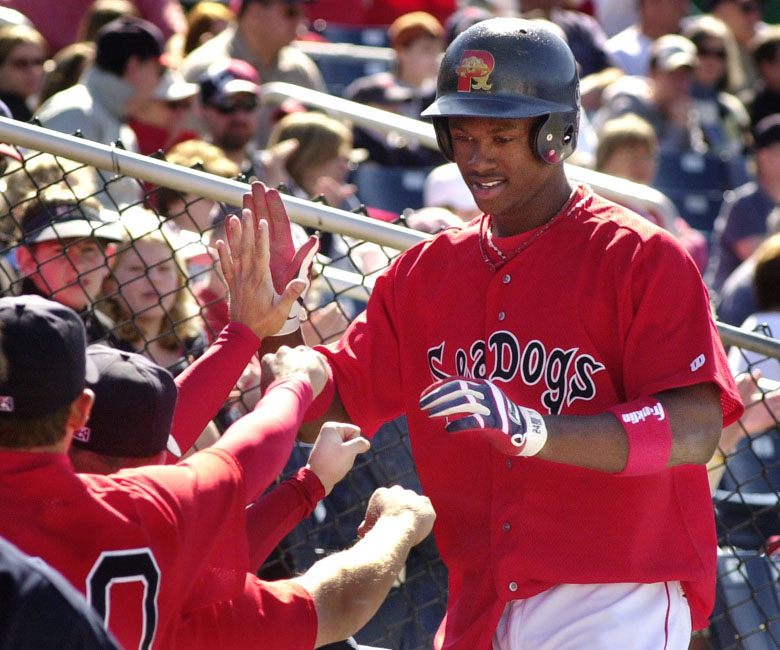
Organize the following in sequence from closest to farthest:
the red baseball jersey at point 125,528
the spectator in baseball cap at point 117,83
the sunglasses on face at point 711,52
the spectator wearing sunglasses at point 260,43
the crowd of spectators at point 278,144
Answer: the red baseball jersey at point 125,528
the crowd of spectators at point 278,144
the spectator in baseball cap at point 117,83
the spectator wearing sunglasses at point 260,43
the sunglasses on face at point 711,52

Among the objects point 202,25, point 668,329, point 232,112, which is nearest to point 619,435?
point 668,329

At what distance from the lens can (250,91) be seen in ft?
20.6

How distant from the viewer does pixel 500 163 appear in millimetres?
2738

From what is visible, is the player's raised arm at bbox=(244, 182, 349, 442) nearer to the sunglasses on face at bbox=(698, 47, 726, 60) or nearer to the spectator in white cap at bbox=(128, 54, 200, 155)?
the spectator in white cap at bbox=(128, 54, 200, 155)

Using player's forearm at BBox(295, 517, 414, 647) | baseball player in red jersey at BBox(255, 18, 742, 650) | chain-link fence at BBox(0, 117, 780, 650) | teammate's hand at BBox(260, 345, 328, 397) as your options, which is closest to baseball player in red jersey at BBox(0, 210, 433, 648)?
player's forearm at BBox(295, 517, 414, 647)

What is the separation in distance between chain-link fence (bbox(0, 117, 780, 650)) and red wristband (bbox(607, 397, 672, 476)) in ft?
3.18

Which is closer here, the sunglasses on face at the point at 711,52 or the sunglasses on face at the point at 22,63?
the sunglasses on face at the point at 22,63

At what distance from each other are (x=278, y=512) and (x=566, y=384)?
67 cm

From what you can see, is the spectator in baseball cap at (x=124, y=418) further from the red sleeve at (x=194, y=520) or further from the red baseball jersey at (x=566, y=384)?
the red baseball jersey at (x=566, y=384)

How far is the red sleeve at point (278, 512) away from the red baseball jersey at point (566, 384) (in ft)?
0.93

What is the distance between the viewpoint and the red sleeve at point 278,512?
2.60m

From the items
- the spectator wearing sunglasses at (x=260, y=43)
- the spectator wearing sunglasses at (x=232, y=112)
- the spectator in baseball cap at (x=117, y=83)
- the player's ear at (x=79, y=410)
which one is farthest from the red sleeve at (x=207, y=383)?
the spectator wearing sunglasses at (x=260, y=43)

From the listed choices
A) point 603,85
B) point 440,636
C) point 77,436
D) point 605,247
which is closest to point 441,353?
point 605,247

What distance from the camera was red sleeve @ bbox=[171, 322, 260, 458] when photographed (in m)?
2.72
